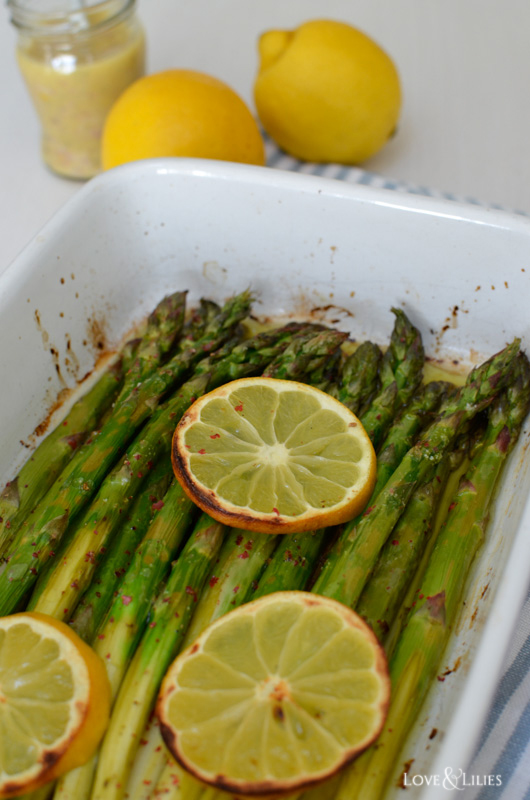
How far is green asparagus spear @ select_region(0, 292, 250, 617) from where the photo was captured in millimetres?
1646

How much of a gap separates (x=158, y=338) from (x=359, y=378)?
68 cm

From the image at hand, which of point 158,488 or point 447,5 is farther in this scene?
point 447,5

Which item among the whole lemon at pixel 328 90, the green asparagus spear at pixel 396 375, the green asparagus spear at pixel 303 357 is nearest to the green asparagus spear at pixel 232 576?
the green asparagus spear at pixel 396 375

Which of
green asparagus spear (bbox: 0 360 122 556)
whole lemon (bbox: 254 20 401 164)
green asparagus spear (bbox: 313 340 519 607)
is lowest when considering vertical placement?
green asparagus spear (bbox: 313 340 519 607)

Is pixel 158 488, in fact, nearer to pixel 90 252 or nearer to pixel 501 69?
Answer: pixel 90 252

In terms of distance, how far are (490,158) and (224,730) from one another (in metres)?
2.94

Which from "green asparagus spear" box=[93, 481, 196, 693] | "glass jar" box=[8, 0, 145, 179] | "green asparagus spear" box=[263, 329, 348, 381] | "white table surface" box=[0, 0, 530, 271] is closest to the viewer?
"green asparagus spear" box=[93, 481, 196, 693]

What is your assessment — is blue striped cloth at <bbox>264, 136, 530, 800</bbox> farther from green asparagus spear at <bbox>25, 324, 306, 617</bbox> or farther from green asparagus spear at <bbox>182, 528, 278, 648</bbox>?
green asparagus spear at <bbox>25, 324, 306, 617</bbox>

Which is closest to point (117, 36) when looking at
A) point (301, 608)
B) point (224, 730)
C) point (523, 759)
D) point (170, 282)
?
point (170, 282)

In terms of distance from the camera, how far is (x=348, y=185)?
7.19ft

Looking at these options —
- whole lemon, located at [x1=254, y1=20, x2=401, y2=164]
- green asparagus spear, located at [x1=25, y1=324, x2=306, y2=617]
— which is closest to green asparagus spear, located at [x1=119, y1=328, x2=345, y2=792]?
green asparagus spear, located at [x1=25, y1=324, x2=306, y2=617]

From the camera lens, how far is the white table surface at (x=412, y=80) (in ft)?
10.4

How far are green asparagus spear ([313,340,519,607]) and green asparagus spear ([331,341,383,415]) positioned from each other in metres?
0.25

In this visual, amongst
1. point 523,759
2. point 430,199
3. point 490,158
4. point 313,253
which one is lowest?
point 523,759
